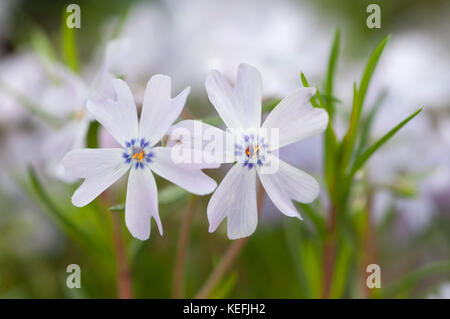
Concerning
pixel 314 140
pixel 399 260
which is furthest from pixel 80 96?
pixel 399 260

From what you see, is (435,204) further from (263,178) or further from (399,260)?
(263,178)

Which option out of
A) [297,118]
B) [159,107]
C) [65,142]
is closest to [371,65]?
[297,118]

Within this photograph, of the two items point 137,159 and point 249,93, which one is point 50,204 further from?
point 249,93

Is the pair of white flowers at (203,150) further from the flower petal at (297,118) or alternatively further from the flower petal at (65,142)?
the flower petal at (65,142)

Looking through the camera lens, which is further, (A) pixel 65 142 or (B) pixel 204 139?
(A) pixel 65 142

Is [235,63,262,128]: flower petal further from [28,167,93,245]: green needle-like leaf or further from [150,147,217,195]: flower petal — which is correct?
[28,167,93,245]: green needle-like leaf

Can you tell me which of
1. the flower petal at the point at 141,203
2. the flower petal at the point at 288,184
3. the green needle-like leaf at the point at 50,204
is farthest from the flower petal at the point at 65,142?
the flower petal at the point at 288,184
